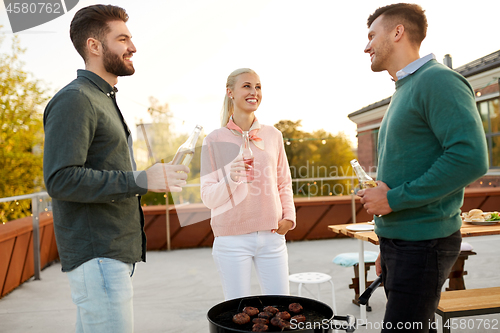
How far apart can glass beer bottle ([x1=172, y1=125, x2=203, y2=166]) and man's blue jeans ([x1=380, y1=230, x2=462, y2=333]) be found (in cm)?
79

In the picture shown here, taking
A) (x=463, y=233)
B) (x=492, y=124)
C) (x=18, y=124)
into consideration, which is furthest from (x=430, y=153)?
(x=18, y=124)

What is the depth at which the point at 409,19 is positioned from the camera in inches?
52.5

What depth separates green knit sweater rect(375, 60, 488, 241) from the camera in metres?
1.10

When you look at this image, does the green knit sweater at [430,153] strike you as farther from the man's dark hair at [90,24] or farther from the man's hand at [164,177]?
the man's dark hair at [90,24]

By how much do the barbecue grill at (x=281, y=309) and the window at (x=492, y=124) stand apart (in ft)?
27.3

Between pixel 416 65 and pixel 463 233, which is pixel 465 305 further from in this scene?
pixel 416 65

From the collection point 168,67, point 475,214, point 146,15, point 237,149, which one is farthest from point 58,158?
point 146,15

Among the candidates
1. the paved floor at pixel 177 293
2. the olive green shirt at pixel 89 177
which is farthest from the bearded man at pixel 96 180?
the paved floor at pixel 177 293

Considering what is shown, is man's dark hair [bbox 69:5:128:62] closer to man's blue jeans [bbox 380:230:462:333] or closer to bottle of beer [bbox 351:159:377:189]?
bottle of beer [bbox 351:159:377:189]

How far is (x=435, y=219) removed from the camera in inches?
47.3

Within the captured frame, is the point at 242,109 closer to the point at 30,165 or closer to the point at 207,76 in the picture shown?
the point at 207,76

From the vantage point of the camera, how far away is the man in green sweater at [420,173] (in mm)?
1112

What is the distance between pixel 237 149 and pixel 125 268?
867 mm

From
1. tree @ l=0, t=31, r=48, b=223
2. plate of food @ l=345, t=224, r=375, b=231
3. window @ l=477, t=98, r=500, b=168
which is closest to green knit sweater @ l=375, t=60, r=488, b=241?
plate of food @ l=345, t=224, r=375, b=231
